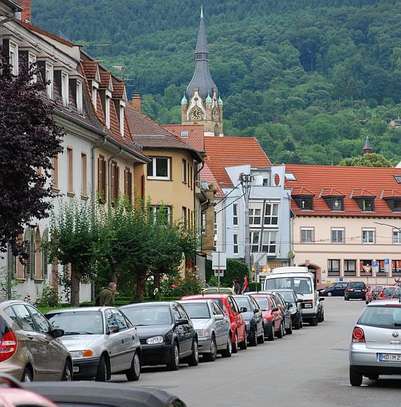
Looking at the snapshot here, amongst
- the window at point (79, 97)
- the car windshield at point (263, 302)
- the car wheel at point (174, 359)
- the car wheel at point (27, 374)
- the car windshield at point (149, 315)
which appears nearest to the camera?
the car wheel at point (27, 374)

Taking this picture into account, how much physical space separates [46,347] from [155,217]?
30.1 meters

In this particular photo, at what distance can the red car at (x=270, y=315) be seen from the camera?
42.4 m

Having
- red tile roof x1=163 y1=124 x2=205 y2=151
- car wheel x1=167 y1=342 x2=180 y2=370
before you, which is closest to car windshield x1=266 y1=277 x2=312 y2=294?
car wheel x1=167 y1=342 x2=180 y2=370

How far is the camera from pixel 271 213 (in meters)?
125

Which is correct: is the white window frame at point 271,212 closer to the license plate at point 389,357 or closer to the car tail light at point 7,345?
the license plate at point 389,357

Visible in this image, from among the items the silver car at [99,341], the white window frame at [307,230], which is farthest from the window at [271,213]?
the silver car at [99,341]

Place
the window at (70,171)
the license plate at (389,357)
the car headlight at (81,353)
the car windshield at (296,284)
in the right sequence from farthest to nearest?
the car windshield at (296,284) → the window at (70,171) → the license plate at (389,357) → the car headlight at (81,353)

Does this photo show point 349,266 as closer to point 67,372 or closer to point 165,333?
point 165,333

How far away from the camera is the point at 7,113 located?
85.7ft

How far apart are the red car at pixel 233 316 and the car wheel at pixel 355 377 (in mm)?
10935

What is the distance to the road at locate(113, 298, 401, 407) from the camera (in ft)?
66.2

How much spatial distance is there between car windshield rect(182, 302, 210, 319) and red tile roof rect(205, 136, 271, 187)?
93.6m

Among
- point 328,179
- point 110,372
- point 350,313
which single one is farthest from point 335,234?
point 110,372

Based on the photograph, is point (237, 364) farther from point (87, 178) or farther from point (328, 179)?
point (328, 179)
